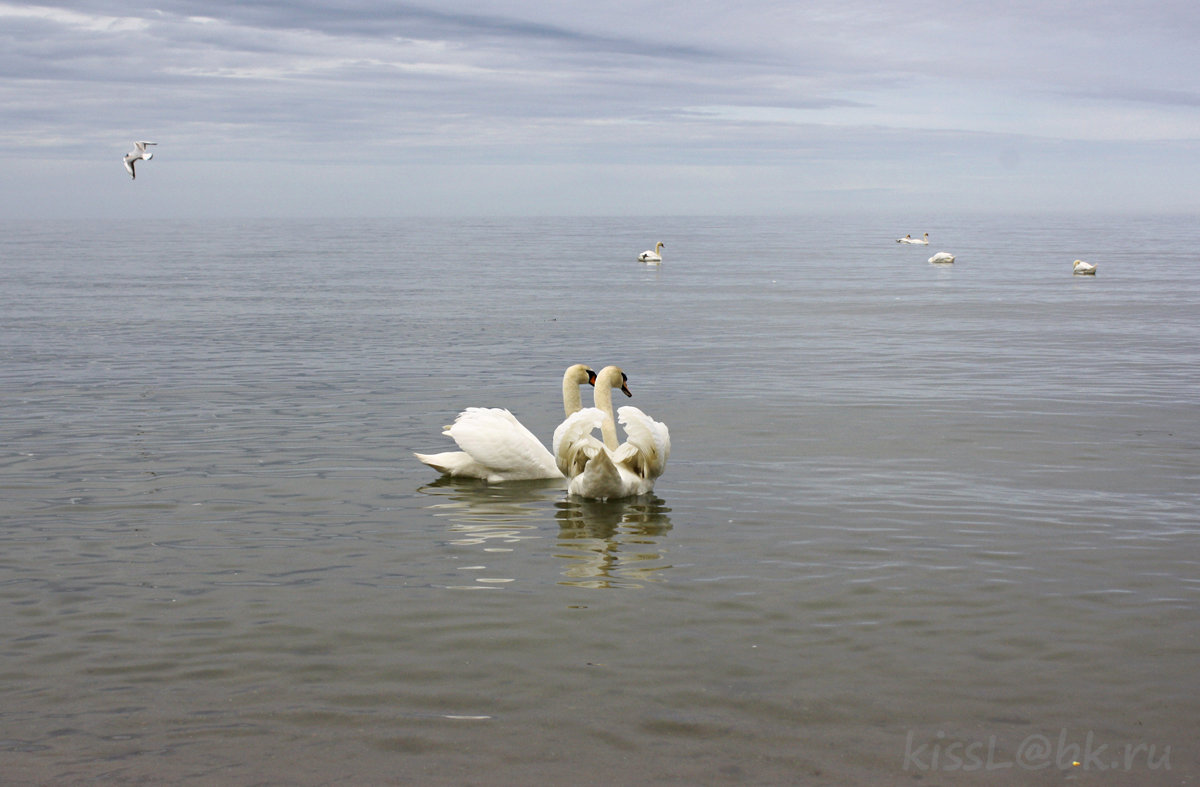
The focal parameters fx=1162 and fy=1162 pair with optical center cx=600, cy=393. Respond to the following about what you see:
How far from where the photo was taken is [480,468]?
42.2ft

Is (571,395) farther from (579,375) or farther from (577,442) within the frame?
(577,442)

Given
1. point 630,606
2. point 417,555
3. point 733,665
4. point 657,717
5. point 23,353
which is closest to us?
point 657,717

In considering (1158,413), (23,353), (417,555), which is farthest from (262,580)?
(23,353)

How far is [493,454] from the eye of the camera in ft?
41.3

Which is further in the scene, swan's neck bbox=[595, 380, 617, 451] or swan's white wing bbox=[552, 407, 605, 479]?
swan's neck bbox=[595, 380, 617, 451]

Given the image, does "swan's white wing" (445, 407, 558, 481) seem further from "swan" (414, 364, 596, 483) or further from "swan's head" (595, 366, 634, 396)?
"swan's head" (595, 366, 634, 396)

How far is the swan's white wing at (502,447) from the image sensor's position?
12.6 meters

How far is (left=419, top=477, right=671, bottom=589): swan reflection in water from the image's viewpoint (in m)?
9.48

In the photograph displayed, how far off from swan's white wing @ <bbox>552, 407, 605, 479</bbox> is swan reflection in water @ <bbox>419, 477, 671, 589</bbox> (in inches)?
14.5

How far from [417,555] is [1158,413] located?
11.7 metres

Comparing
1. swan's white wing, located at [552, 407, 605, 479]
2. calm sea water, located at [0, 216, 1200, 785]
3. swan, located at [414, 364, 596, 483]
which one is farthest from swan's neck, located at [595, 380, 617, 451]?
calm sea water, located at [0, 216, 1200, 785]

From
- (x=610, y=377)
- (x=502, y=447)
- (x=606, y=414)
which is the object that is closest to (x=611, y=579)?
(x=502, y=447)

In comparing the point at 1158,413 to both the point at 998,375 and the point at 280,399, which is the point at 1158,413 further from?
the point at 280,399

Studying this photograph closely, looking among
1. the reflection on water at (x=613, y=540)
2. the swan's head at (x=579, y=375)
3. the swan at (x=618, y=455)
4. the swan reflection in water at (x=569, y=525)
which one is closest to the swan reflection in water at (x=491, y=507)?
the swan reflection in water at (x=569, y=525)
